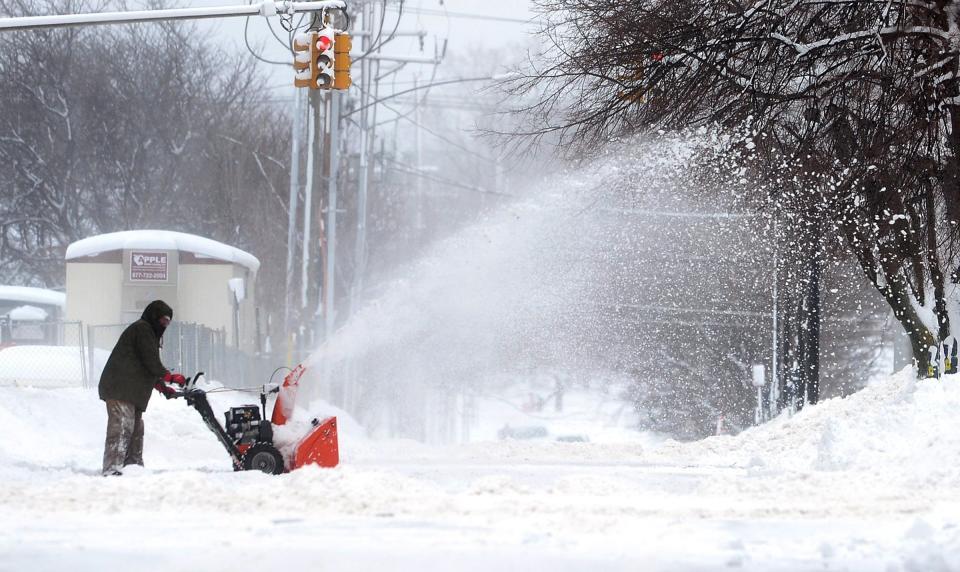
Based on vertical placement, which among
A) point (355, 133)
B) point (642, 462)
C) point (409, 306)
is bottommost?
point (642, 462)

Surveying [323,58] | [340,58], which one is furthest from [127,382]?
[340,58]

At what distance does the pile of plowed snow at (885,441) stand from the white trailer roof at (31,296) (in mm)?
28899

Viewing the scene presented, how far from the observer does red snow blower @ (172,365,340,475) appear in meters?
10.5

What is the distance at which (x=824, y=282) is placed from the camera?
Answer: 28812 millimetres

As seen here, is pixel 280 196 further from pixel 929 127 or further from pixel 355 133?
pixel 929 127

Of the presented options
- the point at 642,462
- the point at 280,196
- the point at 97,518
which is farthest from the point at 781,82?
the point at 280,196

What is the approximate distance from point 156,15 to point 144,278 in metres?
13.2

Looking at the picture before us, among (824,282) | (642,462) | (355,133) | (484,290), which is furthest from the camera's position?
(355,133)

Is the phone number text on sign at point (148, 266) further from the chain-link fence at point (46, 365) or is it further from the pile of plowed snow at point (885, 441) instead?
the pile of plowed snow at point (885, 441)

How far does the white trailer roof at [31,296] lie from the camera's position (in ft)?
130

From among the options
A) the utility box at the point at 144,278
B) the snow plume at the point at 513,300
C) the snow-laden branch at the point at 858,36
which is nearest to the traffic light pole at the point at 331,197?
the snow plume at the point at 513,300

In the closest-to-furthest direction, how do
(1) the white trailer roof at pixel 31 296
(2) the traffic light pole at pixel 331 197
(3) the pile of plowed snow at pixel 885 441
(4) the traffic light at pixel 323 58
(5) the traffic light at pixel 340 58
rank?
1. (3) the pile of plowed snow at pixel 885 441
2. (4) the traffic light at pixel 323 58
3. (5) the traffic light at pixel 340 58
4. (2) the traffic light pole at pixel 331 197
5. (1) the white trailer roof at pixel 31 296

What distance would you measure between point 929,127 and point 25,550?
9797 millimetres

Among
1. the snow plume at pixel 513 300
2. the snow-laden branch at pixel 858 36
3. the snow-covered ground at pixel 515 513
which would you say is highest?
the snow-laden branch at pixel 858 36
